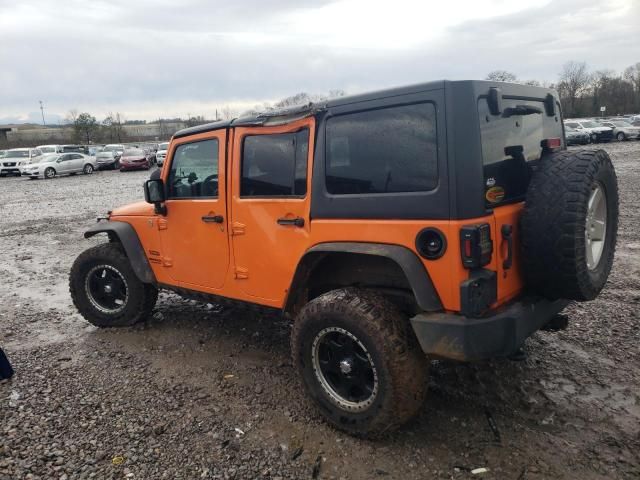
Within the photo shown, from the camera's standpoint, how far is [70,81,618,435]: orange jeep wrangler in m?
2.81

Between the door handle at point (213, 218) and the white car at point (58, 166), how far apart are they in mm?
27614

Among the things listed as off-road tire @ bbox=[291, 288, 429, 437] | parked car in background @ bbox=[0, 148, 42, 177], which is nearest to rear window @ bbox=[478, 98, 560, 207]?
off-road tire @ bbox=[291, 288, 429, 437]

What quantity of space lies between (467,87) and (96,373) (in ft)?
11.7

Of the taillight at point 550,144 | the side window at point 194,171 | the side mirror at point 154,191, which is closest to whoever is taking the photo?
the taillight at point 550,144

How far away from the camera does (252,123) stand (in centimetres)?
380

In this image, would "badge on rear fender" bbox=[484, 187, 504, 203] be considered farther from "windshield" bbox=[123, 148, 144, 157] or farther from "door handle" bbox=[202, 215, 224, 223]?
"windshield" bbox=[123, 148, 144, 157]

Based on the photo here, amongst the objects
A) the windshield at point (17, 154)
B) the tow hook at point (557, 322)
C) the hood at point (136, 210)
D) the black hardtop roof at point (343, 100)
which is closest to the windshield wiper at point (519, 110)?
the black hardtop roof at point (343, 100)

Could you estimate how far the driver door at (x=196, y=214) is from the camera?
4.09 meters

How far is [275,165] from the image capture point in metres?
3.69

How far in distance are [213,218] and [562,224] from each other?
8.25ft

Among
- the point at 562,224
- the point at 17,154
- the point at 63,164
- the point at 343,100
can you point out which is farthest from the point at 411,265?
the point at 17,154

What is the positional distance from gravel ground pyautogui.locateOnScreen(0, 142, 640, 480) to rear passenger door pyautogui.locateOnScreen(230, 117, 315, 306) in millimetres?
865

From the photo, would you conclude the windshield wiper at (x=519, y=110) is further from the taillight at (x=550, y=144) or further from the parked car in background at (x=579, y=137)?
the parked car in background at (x=579, y=137)

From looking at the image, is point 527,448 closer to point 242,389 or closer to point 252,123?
point 242,389
